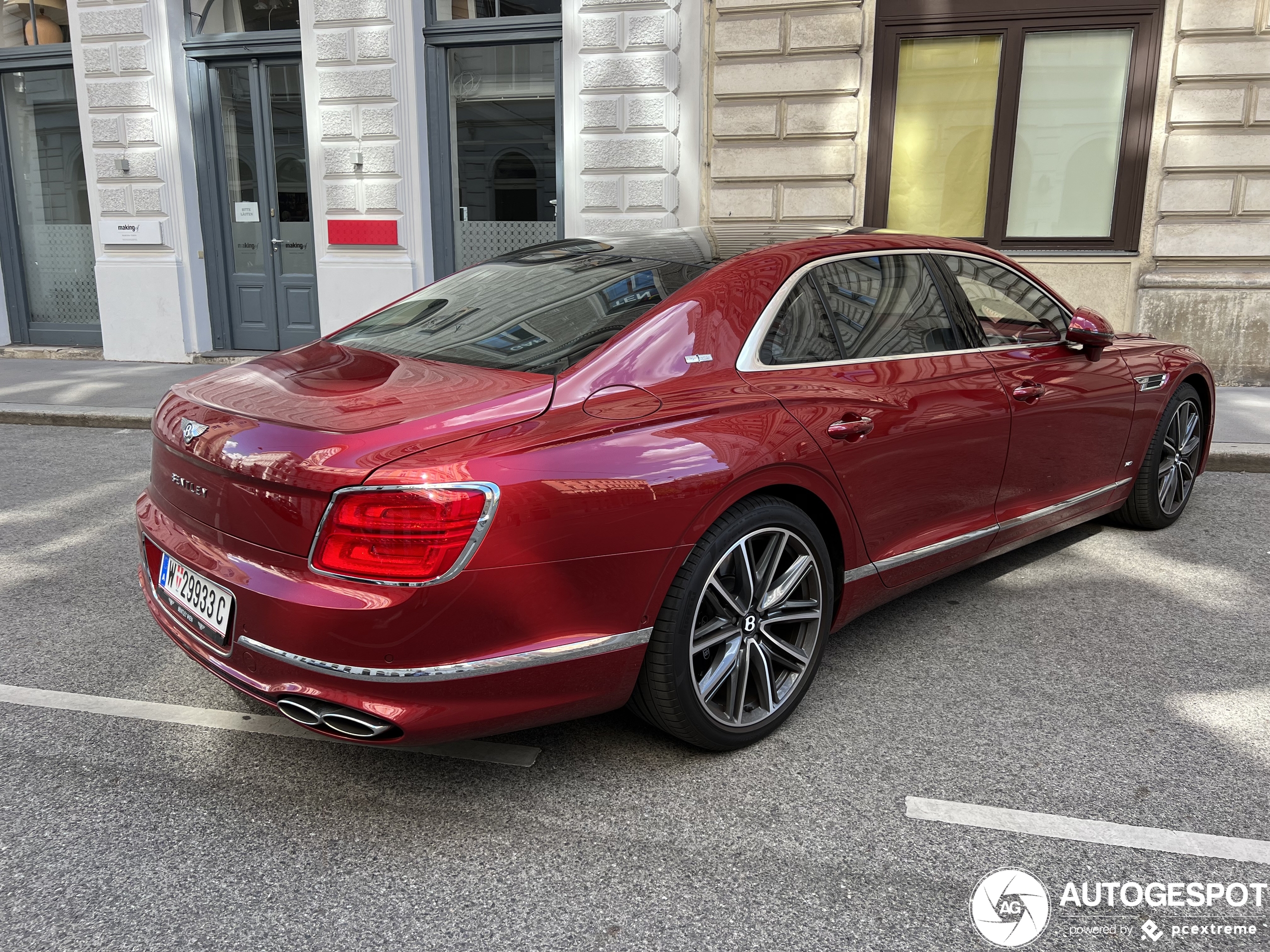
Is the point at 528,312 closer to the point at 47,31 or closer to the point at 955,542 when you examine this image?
the point at 955,542

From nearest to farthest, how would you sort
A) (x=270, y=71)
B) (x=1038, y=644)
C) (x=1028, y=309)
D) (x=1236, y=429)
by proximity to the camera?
(x=1038, y=644), (x=1028, y=309), (x=1236, y=429), (x=270, y=71)

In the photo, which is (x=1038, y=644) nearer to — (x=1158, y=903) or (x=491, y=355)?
(x=1158, y=903)

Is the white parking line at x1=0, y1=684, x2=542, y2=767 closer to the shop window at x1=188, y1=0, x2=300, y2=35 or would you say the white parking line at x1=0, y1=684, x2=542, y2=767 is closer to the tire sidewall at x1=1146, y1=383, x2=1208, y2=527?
the tire sidewall at x1=1146, y1=383, x2=1208, y2=527

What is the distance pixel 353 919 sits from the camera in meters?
2.18

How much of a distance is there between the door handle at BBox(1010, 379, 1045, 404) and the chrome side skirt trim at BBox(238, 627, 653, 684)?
2022 mm

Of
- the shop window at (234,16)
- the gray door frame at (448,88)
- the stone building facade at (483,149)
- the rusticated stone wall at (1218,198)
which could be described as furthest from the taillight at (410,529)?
the shop window at (234,16)

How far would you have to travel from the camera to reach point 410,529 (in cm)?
225

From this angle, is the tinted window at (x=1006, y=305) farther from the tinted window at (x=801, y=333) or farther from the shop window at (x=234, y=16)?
the shop window at (x=234, y=16)

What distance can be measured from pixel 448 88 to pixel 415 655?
387 inches

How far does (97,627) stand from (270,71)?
362 inches

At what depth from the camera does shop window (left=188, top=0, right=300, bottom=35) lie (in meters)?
11.1

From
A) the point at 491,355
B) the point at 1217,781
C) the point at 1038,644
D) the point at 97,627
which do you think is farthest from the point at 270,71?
the point at 1217,781

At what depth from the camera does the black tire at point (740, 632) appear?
266cm

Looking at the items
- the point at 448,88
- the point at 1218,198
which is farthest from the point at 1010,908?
the point at 448,88
